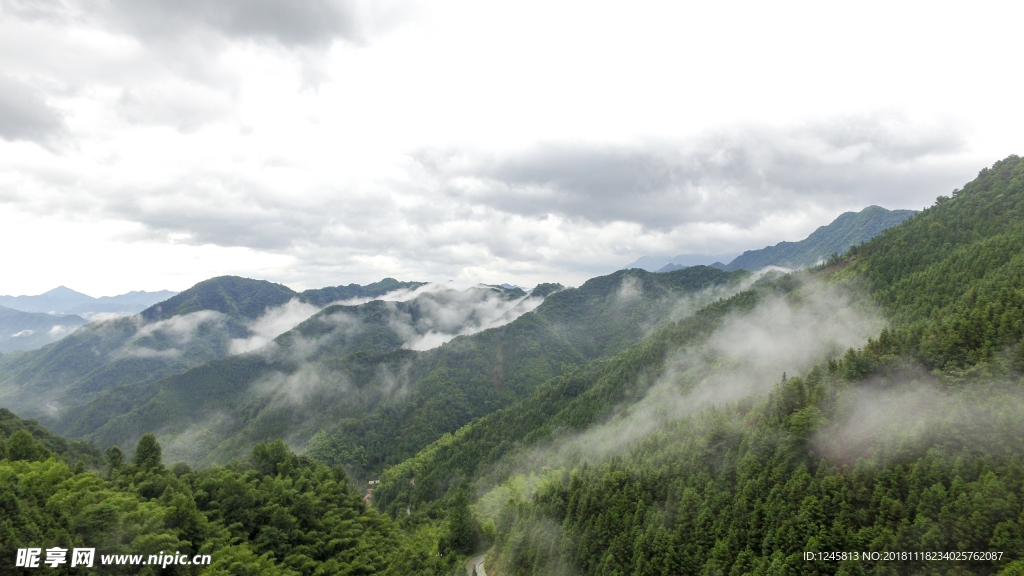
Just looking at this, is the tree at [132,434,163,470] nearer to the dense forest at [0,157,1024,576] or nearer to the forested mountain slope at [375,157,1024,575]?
the dense forest at [0,157,1024,576]

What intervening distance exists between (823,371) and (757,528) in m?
41.3

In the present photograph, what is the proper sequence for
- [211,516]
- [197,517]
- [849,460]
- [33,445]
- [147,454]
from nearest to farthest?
[197,517]
[211,516]
[33,445]
[849,460]
[147,454]

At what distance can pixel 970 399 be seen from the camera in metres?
59.6

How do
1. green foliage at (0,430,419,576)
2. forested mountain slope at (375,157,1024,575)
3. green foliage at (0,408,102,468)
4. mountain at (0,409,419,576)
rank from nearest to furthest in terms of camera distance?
mountain at (0,409,419,576) → green foliage at (0,430,419,576) → forested mountain slope at (375,157,1024,575) → green foliage at (0,408,102,468)

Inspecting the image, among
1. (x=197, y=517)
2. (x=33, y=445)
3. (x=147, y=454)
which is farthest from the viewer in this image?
(x=147, y=454)

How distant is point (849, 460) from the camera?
6216 centimetres

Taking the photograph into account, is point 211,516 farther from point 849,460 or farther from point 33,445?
point 849,460

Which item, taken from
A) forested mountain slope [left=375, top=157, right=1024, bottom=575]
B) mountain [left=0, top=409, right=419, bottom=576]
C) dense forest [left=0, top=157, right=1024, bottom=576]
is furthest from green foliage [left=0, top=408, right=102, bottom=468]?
forested mountain slope [left=375, top=157, right=1024, bottom=575]

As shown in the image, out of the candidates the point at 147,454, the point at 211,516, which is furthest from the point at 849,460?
the point at 147,454

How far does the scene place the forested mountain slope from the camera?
50.8m

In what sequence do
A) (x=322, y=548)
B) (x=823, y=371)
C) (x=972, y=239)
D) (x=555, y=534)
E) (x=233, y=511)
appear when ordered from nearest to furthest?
1. (x=233, y=511)
2. (x=322, y=548)
3. (x=555, y=534)
4. (x=823, y=371)
5. (x=972, y=239)

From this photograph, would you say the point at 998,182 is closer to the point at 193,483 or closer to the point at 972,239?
the point at 972,239

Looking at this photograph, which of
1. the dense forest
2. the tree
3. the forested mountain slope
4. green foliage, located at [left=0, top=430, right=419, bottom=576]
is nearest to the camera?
green foliage, located at [left=0, top=430, right=419, bottom=576]

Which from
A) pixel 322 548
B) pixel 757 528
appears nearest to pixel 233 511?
pixel 322 548
